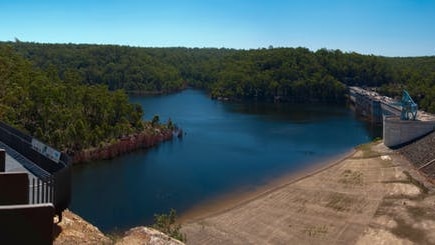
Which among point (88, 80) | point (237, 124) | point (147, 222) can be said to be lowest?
point (147, 222)

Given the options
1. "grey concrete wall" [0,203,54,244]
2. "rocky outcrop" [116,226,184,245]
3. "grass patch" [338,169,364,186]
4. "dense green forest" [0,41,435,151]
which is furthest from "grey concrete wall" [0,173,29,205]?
"grass patch" [338,169,364,186]

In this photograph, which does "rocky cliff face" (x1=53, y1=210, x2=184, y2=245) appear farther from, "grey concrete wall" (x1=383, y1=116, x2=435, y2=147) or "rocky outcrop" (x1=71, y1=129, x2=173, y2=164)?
"grey concrete wall" (x1=383, y1=116, x2=435, y2=147)

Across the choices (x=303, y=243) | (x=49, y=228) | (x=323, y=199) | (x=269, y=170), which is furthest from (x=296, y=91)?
(x=49, y=228)

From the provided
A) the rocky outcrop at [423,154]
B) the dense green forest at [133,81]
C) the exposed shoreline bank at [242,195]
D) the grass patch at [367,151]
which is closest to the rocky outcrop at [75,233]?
the exposed shoreline bank at [242,195]

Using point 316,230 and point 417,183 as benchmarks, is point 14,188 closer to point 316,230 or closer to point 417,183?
point 316,230

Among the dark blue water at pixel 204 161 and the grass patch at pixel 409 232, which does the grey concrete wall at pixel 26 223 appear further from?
the grass patch at pixel 409 232

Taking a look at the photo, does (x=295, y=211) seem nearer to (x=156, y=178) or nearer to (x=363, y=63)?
(x=156, y=178)
